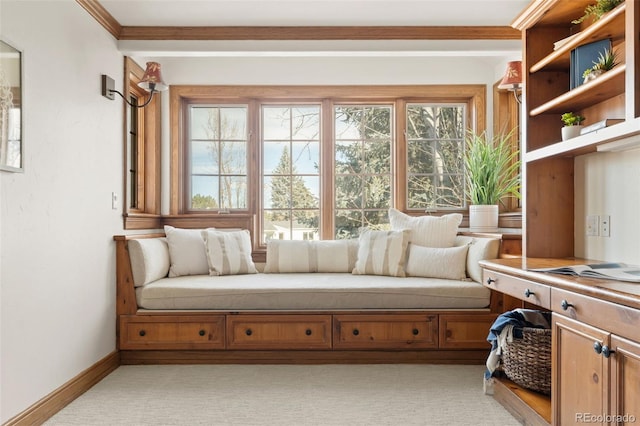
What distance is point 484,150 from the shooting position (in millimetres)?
3572

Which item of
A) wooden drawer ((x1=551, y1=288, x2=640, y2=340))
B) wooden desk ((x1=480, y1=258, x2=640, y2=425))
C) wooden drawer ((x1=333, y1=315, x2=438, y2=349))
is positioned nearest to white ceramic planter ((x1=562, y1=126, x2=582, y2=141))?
wooden desk ((x1=480, y1=258, x2=640, y2=425))

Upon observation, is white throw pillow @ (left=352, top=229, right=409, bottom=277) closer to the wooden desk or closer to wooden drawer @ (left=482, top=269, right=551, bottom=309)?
wooden drawer @ (left=482, top=269, right=551, bottom=309)

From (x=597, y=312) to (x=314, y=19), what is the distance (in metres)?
2.52

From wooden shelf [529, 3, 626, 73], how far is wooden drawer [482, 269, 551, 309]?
1.17 meters

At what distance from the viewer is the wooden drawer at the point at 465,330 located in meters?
3.07

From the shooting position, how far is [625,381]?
1455 millimetres

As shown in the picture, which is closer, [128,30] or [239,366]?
[239,366]

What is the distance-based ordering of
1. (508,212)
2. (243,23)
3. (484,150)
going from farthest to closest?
(508,212), (484,150), (243,23)

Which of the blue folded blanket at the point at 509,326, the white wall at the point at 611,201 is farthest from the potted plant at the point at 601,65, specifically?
the blue folded blanket at the point at 509,326

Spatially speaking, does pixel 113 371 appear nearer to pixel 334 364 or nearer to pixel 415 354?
pixel 334 364

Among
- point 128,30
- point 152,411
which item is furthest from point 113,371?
point 128,30

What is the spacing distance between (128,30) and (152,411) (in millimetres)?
2531

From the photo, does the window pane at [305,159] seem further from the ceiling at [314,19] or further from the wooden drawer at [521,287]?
the wooden drawer at [521,287]

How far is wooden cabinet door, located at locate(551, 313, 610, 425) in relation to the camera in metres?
1.57
